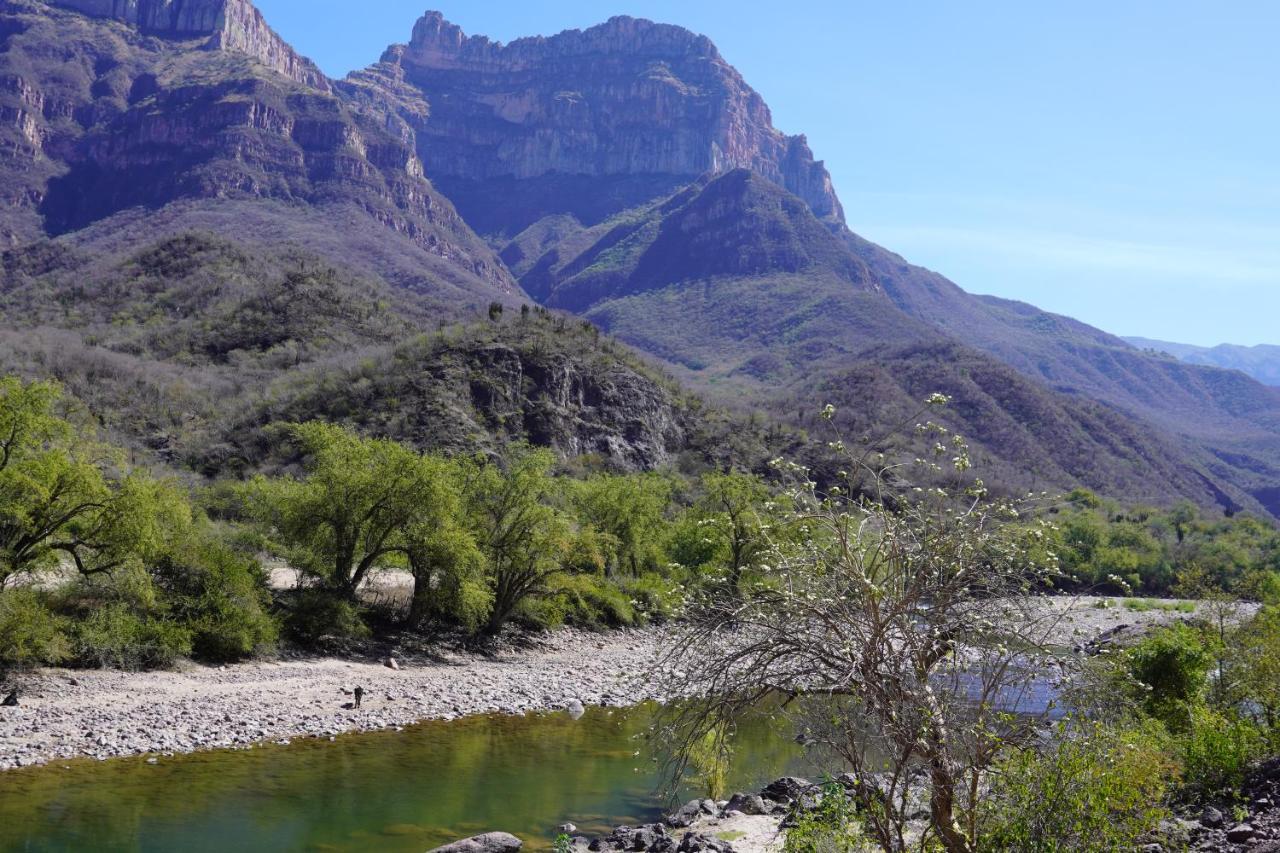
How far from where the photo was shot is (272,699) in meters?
25.1

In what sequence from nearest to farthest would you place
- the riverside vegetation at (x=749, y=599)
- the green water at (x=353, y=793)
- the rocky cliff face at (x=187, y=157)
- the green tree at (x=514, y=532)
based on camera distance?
the riverside vegetation at (x=749, y=599) → the green water at (x=353, y=793) → the green tree at (x=514, y=532) → the rocky cliff face at (x=187, y=157)

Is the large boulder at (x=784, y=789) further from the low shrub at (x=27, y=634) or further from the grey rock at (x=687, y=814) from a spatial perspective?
the low shrub at (x=27, y=634)

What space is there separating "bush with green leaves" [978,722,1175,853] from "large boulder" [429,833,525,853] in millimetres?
9857

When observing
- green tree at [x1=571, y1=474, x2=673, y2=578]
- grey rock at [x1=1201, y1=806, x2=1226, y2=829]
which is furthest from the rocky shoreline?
green tree at [x1=571, y1=474, x2=673, y2=578]

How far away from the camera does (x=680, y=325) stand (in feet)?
601

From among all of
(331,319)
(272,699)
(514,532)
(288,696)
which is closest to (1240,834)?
(272,699)

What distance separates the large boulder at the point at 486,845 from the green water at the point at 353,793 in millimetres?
1128

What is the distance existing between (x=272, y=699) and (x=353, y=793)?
23.3ft

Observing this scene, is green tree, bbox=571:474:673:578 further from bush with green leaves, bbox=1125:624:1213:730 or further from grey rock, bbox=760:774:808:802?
bush with green leaves, bbox=1125:624:1213:730

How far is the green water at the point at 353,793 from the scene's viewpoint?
16316 mm

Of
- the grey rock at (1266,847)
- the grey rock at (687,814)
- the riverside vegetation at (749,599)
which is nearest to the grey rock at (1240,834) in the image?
the grey rock at (1266,847)

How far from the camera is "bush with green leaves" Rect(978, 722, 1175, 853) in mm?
7742

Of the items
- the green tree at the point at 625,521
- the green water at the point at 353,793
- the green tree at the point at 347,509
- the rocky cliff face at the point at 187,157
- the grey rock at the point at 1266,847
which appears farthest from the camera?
the rocky cliff face at the point at 187,157

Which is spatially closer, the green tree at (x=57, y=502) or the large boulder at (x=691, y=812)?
the large boulder at (x=691, y=812)
